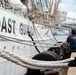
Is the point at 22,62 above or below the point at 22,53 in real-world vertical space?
above

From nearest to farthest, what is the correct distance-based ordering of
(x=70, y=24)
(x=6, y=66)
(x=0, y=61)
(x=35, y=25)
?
(x=0, y=61)
(x=6, y=66)
(x=35, y=25)
(x=70, y=24)

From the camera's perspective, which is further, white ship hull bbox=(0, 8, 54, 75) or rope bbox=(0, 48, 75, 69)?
white ship hull bbox=(0, 8, 54, 75)

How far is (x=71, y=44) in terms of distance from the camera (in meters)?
8.92

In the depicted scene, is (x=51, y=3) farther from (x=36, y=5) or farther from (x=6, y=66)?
(x=6, y=66)

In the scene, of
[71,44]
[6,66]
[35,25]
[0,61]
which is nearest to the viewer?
[0,61]

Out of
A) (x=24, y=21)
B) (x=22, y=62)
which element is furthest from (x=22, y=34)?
(x=22, y=62)

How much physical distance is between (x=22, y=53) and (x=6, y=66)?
222cm

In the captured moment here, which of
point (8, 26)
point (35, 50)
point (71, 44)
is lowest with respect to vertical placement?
point (35, 50)

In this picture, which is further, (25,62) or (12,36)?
(12,36)

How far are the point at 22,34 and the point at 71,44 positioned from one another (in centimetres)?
232

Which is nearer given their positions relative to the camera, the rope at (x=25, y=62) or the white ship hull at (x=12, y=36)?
the rope at (x=25, y=62)

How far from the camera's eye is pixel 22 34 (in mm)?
10555

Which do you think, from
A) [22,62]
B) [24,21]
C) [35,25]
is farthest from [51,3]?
[22,62]

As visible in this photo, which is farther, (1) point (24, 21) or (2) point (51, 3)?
(2) point (51, 3)
